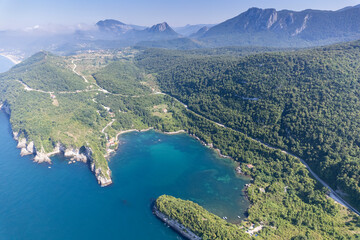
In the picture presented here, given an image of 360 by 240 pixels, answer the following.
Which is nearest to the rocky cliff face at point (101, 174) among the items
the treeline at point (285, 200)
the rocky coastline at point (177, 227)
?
the rocky coastline at point (177, 227)

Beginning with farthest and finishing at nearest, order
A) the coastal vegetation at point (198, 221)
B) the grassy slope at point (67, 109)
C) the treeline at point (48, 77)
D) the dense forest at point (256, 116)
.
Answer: the treeline at point (48, 77) → the grassy slope at point (67, 109) → the dense forest at point (256, 116) → the coastal vegetation at point (198, 221)

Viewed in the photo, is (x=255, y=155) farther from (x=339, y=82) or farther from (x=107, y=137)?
(x=107, y=137)

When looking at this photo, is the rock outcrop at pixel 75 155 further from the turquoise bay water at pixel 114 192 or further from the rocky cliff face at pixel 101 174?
the rocky cliff face at pixel 101 174

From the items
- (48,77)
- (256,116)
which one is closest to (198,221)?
(256,116)

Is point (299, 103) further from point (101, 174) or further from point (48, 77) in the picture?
point (48, 77)

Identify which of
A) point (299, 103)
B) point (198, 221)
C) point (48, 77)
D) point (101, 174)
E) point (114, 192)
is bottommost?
point (114, 192)
